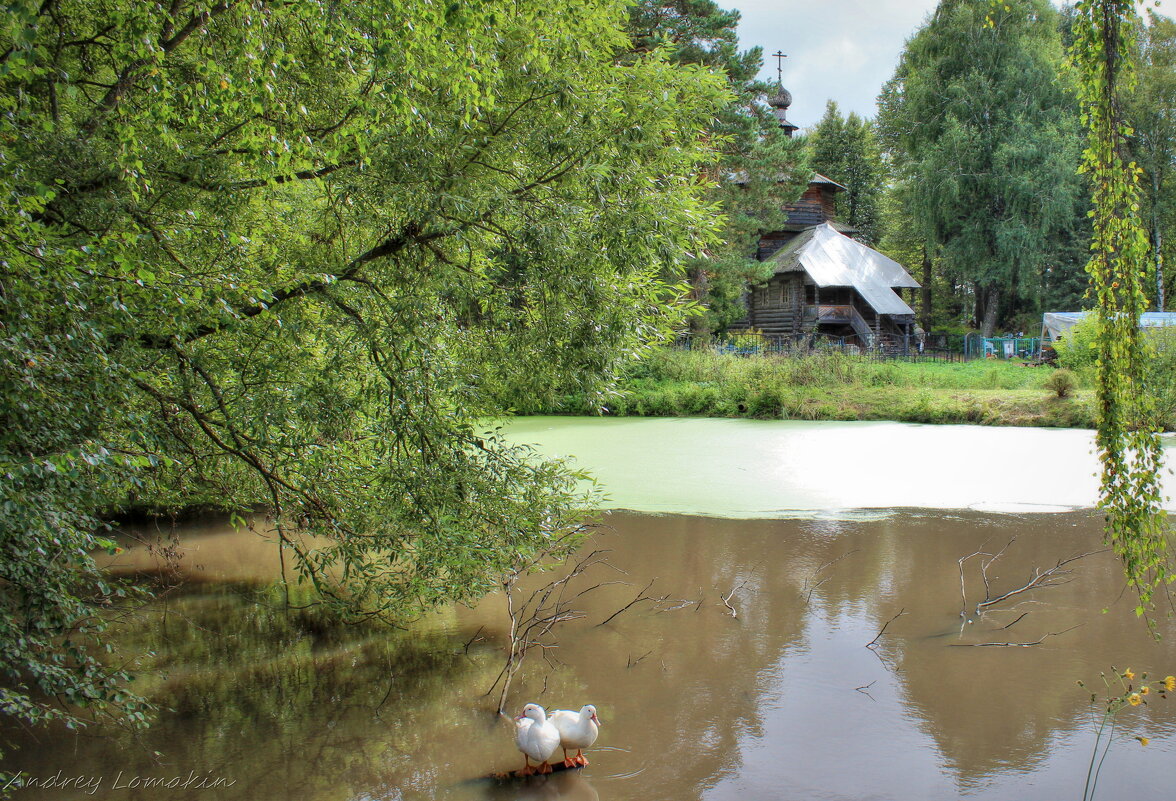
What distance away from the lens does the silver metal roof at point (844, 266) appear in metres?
26.6

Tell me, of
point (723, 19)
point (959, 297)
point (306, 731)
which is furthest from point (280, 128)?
point (959, 297)

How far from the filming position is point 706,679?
550cm

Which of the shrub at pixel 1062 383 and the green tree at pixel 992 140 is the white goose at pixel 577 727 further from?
the green tree at pixel 992 140

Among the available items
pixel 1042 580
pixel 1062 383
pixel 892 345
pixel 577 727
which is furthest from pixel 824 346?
pixel 577 727

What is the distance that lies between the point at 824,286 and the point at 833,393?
393 inches

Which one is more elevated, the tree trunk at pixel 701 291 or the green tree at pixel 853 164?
the green tree at pixel 853 164

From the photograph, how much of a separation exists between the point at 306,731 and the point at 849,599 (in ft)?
13.8

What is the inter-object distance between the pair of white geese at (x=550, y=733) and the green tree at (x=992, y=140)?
25.4m

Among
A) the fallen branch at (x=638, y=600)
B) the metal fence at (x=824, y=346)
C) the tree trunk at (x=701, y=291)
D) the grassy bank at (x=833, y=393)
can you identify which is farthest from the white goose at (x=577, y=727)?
the tree trunk at (x=701, y=291)

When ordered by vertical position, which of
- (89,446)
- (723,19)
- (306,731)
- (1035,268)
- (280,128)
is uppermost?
(723,19)

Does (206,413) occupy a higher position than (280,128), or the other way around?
(280,128)

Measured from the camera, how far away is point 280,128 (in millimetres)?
4938

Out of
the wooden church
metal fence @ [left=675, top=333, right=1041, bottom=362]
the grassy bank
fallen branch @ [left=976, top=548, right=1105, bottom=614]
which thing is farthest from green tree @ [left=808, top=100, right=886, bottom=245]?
fallen branch @ [left=976, top=548, right=1105, bottom=614]

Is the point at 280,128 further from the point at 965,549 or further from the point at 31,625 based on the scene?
the point at 965,549
